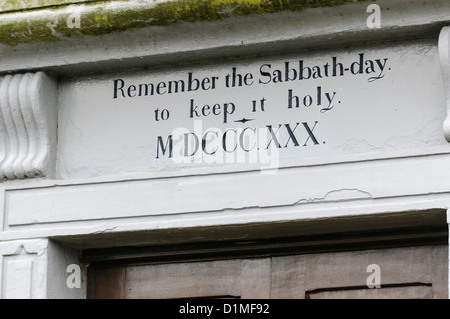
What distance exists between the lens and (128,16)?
5.59m

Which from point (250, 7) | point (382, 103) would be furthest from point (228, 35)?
point (382, 103)

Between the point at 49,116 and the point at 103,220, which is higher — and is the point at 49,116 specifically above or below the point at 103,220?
above

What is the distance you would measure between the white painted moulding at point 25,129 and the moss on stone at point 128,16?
167 mm

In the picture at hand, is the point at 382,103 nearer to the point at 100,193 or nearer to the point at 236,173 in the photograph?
the point at 236,173

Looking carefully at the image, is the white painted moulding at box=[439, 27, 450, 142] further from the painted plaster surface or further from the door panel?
the door panel

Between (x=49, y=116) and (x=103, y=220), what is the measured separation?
47cm

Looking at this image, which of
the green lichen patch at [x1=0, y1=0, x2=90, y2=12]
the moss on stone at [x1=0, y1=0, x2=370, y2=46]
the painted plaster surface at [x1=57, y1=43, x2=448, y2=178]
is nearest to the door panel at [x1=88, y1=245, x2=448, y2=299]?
the painted plaster surface at [x1=57, y1=43, x2=448, y2=178]

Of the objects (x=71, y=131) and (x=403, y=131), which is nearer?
(x=403, y=131)

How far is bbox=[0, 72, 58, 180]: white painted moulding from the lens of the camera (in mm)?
5715

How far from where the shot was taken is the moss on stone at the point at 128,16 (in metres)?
5.46

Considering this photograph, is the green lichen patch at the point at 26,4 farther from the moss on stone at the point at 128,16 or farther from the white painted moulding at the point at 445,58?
the white painted moulding at the point at 445,58

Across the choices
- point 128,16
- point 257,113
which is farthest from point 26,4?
point 257,113

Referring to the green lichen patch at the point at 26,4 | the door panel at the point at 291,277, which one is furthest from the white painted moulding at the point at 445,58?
→ the green lichen patch at the point at 26,4

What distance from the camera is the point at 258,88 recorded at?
5.66m
